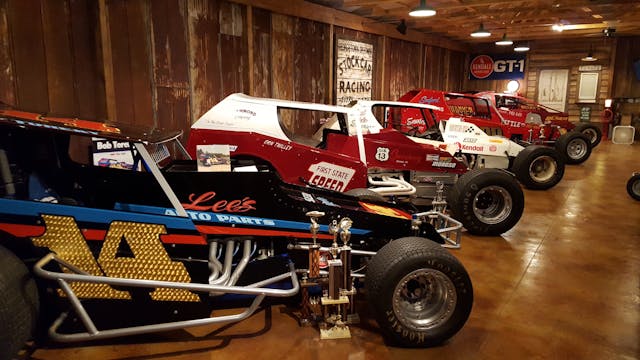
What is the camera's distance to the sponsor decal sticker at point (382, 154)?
579 centimetres

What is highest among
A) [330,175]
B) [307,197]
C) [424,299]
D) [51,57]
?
[51,57]

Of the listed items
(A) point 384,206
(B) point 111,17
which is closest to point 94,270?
(A) point 384,206

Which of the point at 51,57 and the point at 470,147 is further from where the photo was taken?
the point at 470,147

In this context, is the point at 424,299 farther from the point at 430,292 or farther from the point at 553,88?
the point at 553,88

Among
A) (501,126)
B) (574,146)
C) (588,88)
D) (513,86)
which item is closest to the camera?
(501,126)

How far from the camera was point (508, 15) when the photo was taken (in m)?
9.47

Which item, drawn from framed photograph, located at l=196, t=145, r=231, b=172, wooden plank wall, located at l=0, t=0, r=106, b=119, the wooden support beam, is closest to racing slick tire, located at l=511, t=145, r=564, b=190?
framed photograph, located at l=196, t=145, r=231, b=172

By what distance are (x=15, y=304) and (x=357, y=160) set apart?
360 centimetres

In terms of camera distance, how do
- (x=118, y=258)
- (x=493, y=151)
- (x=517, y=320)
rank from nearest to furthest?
1. (x=118, y=258)
2. (x=517, y=320)
3. (x=493, y=151)

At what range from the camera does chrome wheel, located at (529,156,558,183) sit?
7507 mm

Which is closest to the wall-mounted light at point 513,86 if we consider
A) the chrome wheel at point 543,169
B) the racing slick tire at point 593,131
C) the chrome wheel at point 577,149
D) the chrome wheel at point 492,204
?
the racing slick tire at point 593,131

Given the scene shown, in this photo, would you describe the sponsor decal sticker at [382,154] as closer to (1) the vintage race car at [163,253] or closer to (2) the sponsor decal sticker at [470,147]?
(2) the sponsor decal sticker at [470,147]

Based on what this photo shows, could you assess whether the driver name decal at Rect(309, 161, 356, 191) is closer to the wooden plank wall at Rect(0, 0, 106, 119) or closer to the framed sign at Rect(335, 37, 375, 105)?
the wooden plank wall at Rect(0, 0, 106, 119)

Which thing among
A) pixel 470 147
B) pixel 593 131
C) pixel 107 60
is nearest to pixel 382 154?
pixel 470 147
